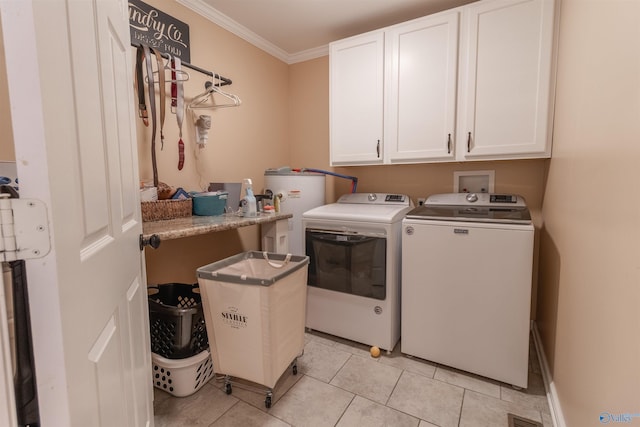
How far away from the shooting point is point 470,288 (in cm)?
177

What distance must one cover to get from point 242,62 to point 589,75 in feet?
7.51

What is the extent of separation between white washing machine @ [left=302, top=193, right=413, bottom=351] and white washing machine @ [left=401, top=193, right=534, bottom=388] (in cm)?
11

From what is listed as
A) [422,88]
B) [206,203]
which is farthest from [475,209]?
[206,203]

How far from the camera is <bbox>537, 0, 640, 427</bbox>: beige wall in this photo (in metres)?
0.84

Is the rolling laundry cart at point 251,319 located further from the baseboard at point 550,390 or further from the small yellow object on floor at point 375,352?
the baseboard at point 550,390

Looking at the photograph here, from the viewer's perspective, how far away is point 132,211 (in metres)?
1.01

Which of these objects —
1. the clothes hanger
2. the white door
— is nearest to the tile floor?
the white door

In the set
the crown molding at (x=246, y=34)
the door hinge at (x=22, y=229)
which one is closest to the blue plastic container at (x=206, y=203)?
the crown molding at (x=246, y=34)

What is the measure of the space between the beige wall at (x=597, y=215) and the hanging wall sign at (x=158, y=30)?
Result: 2.18 m

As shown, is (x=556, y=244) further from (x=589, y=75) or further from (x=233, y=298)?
(x=233, y=298)

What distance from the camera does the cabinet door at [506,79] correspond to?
178 centimetres

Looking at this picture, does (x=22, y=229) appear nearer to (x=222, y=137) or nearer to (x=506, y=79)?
(x=222, y=137)

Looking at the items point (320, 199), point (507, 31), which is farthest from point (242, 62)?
point (507, 31)

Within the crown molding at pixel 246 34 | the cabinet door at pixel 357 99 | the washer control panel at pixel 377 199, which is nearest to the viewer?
the crown molding at pixel 246 34
